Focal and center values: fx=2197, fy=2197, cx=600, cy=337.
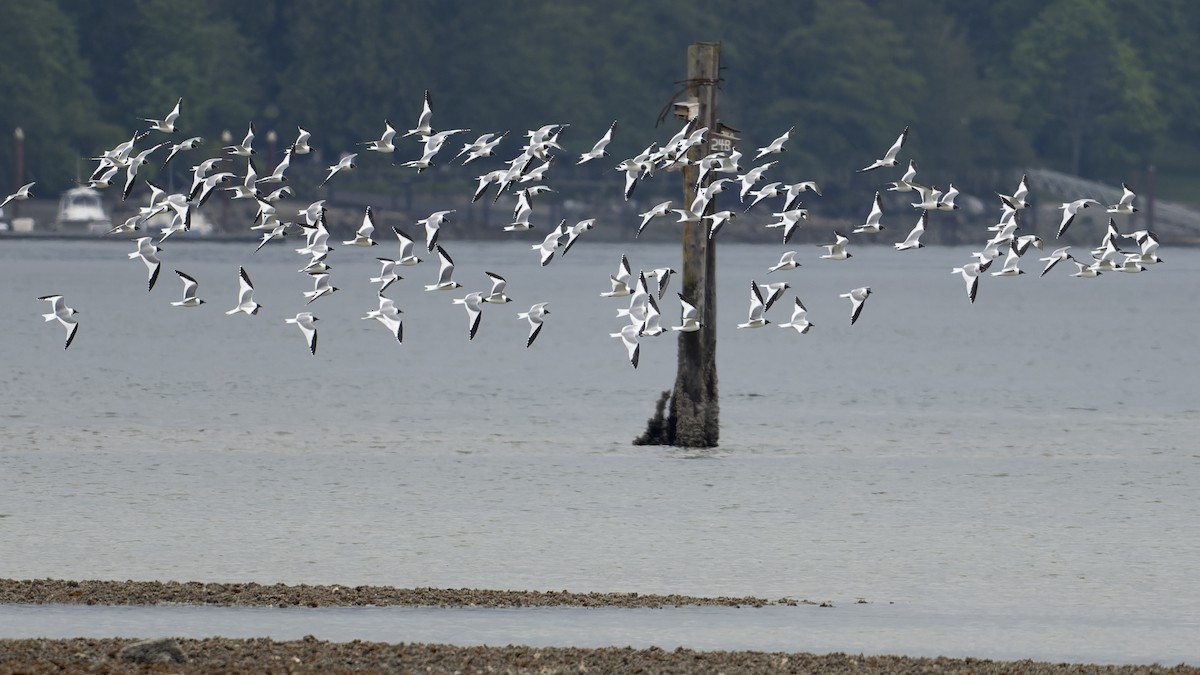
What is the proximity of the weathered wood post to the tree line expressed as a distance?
11542cm

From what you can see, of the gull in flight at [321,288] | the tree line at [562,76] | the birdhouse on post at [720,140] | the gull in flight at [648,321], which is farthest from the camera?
the tree line at [562,76]

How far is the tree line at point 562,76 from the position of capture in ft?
522

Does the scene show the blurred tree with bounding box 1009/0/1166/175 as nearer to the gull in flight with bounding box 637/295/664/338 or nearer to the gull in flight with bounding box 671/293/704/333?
the gull in flight with bounding box 671/293/704/333

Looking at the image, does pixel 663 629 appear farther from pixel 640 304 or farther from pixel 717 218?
pixel 717 218

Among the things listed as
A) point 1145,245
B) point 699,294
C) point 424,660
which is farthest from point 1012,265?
point 424,660

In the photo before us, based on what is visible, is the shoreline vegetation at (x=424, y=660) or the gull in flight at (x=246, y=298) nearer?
the shoreline vegetation at (x=424, y=660)

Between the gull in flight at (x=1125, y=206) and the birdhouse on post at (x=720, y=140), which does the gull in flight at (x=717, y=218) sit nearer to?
the birdhouse on post at (x=720, y=140)

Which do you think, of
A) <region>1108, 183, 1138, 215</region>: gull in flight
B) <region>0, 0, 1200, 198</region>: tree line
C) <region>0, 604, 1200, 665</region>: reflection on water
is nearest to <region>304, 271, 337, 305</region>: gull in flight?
<region>0, 604, 1200, 665</region>: reflection on water

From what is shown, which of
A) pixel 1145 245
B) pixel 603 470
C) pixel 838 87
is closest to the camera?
pixel 1145 245

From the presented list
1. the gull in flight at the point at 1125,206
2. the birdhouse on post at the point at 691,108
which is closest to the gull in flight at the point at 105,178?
the birdhouse on post at the point at 691,108

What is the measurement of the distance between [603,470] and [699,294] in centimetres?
373

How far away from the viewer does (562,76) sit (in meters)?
180

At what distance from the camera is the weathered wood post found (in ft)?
122

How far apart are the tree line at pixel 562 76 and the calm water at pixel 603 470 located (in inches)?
2875
